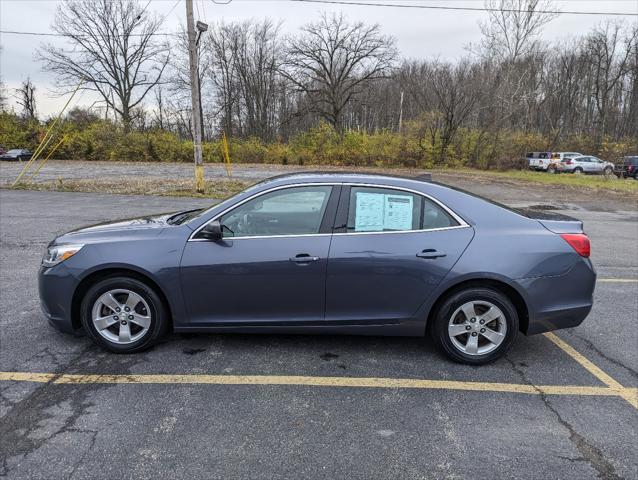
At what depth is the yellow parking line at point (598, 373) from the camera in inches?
126

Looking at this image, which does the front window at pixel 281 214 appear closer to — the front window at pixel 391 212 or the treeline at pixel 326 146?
the front window at pixel 391 212

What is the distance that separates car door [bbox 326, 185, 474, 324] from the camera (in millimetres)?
3457

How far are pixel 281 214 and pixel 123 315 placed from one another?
1534 mm

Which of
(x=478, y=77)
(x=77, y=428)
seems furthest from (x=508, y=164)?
(x=77, y=428)

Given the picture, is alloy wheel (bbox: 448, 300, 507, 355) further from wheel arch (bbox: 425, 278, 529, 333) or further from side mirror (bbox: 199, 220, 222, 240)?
side mirror (bbox: 199, 220, 222, 240)

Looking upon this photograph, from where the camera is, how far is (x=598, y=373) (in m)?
3.55

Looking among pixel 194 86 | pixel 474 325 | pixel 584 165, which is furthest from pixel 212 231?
pixel 584 165

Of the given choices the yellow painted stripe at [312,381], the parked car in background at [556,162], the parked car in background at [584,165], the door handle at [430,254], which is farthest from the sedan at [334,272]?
the parked car in background at [584,165]

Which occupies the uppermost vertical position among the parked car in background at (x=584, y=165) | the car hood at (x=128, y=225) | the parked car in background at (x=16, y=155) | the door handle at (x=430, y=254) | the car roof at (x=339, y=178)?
the parked car in background at (x=16, y=155)

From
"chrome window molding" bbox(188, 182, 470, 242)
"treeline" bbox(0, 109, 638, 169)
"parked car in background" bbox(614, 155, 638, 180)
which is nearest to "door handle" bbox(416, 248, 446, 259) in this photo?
"chrome window molding" bbox(188, 182, 470, 242)

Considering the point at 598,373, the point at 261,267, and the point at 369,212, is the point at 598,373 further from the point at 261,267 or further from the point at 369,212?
the point at 261,267

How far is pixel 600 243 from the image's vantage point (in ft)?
29.4

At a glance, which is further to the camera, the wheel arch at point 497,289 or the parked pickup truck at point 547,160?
the parked pickup truck at point 547,160

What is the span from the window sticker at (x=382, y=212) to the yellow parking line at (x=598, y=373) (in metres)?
1.88
